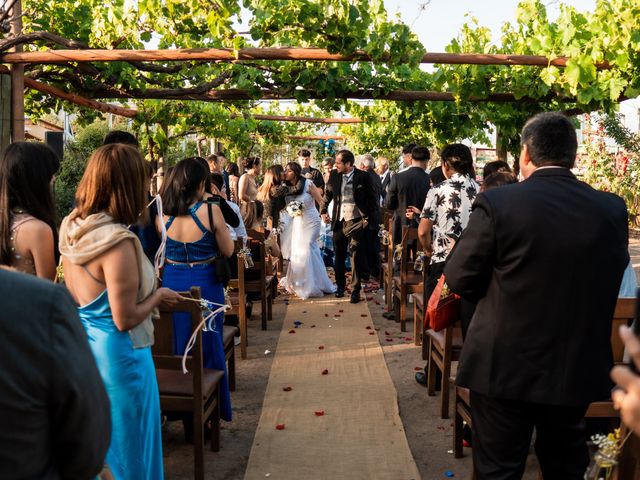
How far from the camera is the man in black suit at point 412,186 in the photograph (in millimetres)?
9547

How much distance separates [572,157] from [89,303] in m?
2.06

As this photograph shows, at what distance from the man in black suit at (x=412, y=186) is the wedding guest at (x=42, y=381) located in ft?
27.2

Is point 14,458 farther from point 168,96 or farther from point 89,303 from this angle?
point 168,96

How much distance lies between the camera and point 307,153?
15258 mm

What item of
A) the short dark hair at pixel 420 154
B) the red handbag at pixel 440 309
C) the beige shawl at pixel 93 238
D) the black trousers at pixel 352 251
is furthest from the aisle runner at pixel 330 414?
the short dark hair at pixel 420 154

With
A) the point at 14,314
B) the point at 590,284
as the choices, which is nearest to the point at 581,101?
the point at 590,284

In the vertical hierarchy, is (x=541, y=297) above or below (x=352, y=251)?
above

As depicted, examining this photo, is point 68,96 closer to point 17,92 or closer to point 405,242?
point 17,92

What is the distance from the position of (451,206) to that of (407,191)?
3886mm

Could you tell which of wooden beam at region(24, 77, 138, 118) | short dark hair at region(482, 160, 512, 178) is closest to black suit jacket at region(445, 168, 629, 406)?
short dark hair at region(482, 160, 512, 178)

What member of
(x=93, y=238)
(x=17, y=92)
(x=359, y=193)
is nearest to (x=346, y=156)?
(x=359, y=193)

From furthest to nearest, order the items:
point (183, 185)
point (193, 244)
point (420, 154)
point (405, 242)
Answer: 1. point (420, 154)
2. point (405, 242)
3. point (193, 244)
4. point (183, 185)

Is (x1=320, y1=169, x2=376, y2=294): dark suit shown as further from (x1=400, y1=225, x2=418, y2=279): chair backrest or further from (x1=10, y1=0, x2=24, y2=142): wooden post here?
(x1=10, y1=0, x2=24, y2=142): wooden post

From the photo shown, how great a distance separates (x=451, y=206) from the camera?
589 centimetres
